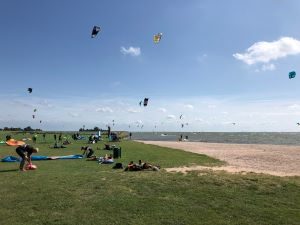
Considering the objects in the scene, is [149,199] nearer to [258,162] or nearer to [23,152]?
[23,152]

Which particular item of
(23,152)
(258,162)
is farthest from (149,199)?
(258,162)

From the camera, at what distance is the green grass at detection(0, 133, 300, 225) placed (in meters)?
10.1

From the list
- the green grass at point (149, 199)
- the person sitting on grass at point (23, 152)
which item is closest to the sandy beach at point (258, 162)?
the green grass at point (149, 199)

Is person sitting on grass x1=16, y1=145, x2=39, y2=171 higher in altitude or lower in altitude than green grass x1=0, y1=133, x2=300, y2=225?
higher

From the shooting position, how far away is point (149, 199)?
39.6 feet

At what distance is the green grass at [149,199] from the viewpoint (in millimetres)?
10117

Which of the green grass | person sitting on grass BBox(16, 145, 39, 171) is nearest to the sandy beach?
the green grass

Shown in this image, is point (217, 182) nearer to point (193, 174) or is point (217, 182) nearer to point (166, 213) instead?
point (193, 174)

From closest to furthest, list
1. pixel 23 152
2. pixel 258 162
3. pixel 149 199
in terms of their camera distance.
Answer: pixel 149 199 < pixel 23 152 < pixel 258 162

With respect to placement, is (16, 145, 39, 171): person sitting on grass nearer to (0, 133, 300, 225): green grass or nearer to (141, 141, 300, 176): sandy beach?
(0, 133, 300, 225): green grass

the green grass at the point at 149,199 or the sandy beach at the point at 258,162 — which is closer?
the green grass at the point at 149,199

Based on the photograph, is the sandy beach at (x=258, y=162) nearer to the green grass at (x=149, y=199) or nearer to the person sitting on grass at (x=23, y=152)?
the green grass at (x=149, y=199)

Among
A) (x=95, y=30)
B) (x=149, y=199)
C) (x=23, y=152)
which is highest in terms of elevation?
(x=95, y=30)

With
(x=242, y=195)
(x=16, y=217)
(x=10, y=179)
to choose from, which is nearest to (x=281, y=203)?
(x=242, y=195)
